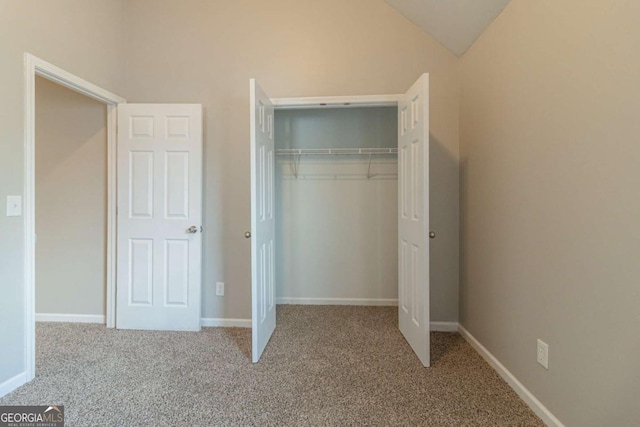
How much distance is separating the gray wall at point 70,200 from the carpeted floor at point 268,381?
0.37 metres

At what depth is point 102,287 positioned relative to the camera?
280 cm

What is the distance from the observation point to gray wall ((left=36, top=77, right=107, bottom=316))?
2768 millimetres

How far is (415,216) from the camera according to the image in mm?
2209

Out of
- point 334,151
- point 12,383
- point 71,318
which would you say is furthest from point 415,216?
point 71,318

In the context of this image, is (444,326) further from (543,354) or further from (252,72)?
(252,72)

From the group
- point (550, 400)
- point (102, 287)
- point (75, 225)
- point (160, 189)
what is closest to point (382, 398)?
point (550, 400)

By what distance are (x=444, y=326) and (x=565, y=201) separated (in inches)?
64.5

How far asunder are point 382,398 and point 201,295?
183 cm

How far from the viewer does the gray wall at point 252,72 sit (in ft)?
8.65

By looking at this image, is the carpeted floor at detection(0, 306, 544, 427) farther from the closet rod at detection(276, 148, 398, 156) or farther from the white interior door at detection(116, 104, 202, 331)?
the closet rod at detection(276, 148, 398, 156)

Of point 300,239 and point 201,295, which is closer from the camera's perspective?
point 201,295

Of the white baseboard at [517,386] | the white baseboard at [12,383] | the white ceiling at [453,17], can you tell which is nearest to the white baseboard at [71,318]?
the white baseboard at [12,383]

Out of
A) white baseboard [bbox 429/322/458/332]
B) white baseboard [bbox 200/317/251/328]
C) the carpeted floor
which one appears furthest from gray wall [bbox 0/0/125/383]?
white baseboard [bbox 429/322/458/332]

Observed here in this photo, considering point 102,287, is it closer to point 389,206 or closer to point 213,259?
point 213,259
